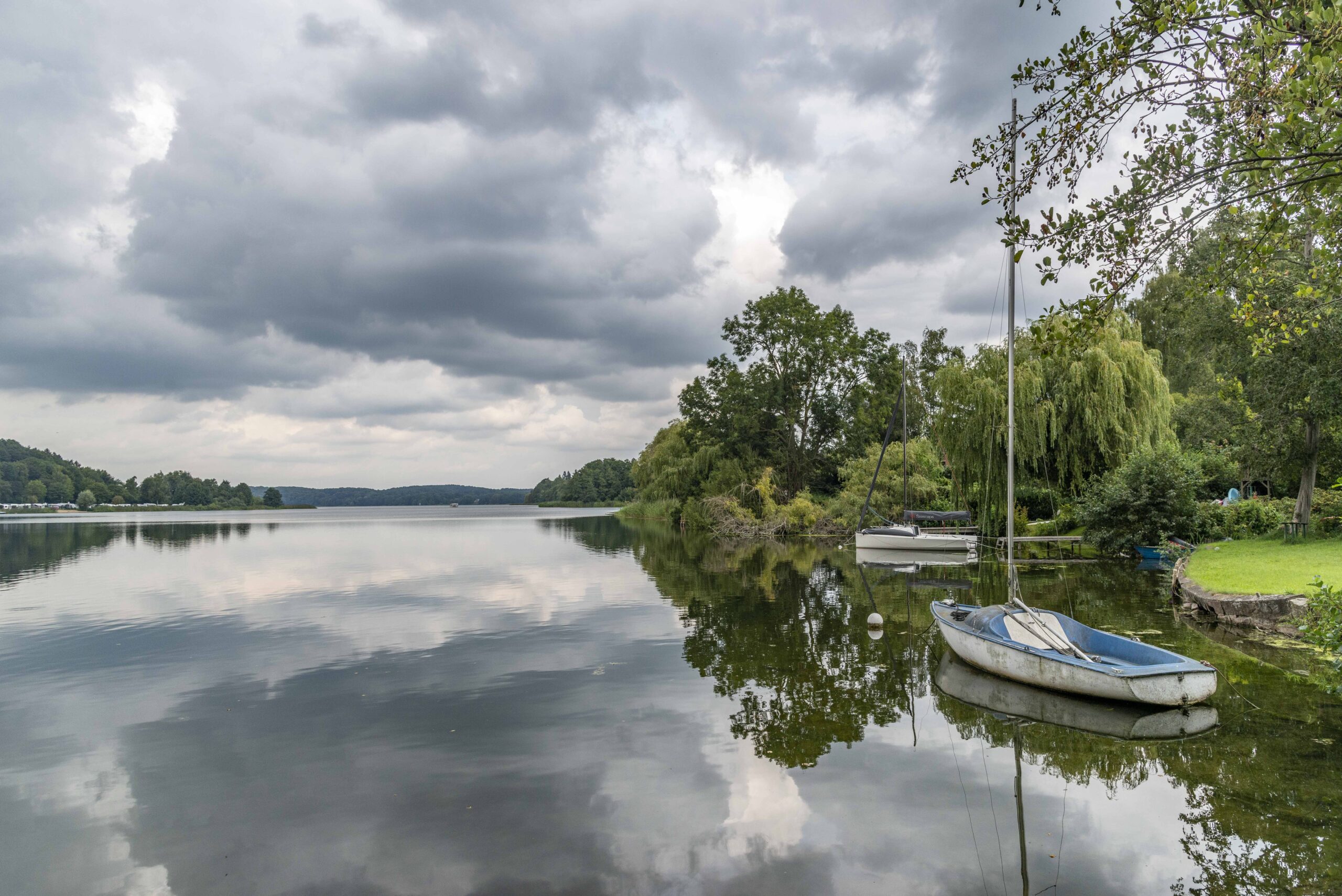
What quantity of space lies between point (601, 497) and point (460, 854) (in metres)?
147


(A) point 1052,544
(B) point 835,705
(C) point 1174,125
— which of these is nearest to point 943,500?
(A) point 1052,544

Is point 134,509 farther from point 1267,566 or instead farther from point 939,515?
point 1267,566

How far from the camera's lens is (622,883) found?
564 cm

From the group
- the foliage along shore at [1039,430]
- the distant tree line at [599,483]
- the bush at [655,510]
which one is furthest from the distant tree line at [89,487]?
the foliage along shore at [1039,430]

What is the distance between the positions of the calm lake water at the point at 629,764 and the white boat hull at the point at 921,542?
42.6ft

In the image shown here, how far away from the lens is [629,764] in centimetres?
808

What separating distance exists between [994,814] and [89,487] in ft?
566

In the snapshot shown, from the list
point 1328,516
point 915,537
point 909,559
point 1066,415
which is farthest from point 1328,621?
point 1066,415

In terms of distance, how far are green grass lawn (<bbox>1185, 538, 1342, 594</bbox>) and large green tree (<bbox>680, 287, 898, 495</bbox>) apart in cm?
3126

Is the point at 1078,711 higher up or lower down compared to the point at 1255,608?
lower down

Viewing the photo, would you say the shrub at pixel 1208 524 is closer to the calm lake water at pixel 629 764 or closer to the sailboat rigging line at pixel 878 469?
the calm lake water at pixel 629 764

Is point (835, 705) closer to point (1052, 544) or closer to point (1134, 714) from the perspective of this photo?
point (1134, 714)

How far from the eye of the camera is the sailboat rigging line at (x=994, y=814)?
5.83 m

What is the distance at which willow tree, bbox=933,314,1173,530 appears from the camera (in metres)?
29.5
